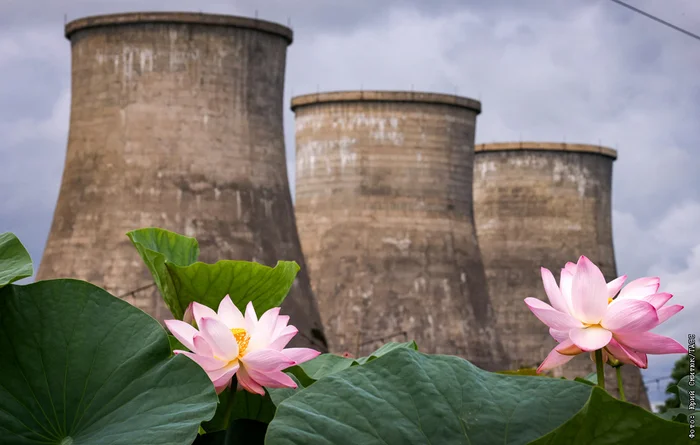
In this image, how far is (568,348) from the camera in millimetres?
1339

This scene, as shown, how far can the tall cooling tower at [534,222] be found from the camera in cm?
2575

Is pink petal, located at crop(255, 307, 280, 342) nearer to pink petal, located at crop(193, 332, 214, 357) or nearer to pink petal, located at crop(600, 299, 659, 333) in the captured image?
pink petal, located at crop(193, 332, 214, 357)

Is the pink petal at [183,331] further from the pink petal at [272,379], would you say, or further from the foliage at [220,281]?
the foliage at [220,281]

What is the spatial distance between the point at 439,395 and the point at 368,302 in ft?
65.2

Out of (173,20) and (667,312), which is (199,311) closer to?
(667,312)

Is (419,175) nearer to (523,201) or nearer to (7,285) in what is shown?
(523,201)

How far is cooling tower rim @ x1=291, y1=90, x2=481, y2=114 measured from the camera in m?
21.8

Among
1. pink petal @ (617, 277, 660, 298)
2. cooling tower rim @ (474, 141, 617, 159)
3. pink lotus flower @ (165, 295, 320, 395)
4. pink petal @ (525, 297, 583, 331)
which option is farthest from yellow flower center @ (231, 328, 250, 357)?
cooling tower rim @ (474, 141, 617, 159)

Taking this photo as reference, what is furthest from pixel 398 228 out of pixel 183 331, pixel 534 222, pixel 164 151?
pixel 183 331

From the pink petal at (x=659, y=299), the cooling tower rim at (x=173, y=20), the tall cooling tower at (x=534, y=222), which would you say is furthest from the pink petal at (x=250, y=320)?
the tall cooling tower at (x=534, y=222)

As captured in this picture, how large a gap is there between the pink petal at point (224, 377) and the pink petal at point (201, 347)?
23mm

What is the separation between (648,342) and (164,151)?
1554 centimetres

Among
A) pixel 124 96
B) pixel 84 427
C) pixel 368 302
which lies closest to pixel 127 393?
pixel 84 427

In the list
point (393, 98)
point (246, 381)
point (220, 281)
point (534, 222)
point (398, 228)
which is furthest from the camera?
point (534, 222)
